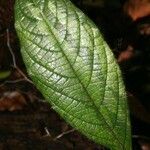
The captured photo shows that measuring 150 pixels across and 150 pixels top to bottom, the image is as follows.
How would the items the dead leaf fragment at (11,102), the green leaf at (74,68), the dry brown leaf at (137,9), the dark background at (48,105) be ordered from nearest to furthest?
the green leaf at (74,68) → the dark background at (48,105) → the dead leaf fragment at (11,102) → the dry brown leaf at (137,9)

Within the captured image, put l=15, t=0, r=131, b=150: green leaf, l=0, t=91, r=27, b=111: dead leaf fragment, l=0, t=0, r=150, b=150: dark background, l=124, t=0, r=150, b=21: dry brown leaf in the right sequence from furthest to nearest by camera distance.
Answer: l=124, t=0, r=150, b=21: dry brown leaf < l=0, t=91, r=27, b=111: dead leaf fragment < l=0, t=0, r=150, b=150: dark background < l=15, t=0, r=131, b=150: green leaf

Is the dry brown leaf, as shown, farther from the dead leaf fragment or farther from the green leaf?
the green leaf

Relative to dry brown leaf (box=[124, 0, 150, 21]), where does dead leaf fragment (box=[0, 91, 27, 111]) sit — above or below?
below

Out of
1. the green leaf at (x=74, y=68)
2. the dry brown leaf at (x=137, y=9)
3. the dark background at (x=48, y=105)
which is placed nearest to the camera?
the green leaf at (x=74, y=68)

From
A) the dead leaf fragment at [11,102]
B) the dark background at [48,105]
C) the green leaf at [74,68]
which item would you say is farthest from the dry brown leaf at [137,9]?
the green leaf at [74,68]

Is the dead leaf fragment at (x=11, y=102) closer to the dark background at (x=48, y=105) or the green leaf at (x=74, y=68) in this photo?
the dark background at (x=48, y=105)

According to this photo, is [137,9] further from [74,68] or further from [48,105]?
[74,68]

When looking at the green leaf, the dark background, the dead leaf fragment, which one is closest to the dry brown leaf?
the dark background

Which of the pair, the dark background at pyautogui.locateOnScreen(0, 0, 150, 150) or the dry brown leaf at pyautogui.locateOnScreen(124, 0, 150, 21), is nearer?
the dark background at pyautogui.locateOnScreen(0, 0, 150, 150)
